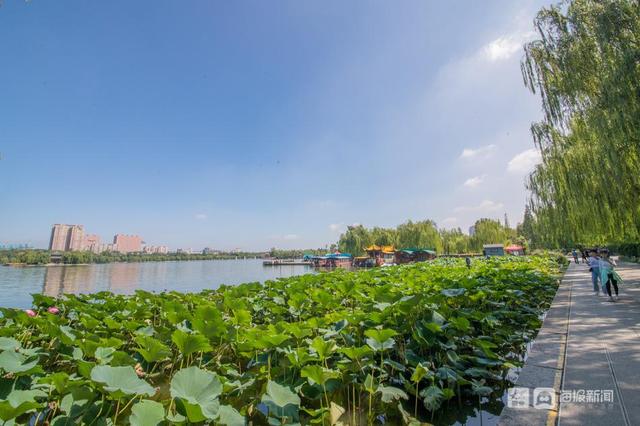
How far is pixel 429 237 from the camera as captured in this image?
41.8m

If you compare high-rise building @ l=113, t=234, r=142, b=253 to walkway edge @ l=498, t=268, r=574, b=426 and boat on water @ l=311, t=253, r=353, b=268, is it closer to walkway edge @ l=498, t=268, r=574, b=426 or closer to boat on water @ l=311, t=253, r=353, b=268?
boat on water @ l=311, t=253, r=353, b=268

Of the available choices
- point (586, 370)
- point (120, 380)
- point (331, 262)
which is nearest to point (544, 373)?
point (586, 370)

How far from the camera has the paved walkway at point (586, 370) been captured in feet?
5.57

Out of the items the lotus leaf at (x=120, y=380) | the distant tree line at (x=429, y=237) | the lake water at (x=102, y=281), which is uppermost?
the distant tree line at (x=429, y=237)

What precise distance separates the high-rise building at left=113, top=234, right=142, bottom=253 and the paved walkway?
148250mm

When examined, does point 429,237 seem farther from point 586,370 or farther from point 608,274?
point 586,370

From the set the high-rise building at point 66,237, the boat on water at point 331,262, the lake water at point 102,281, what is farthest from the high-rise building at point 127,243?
the boat on water at point 331,262

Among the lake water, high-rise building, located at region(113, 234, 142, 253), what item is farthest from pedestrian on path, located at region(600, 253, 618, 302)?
high-rise building, located at region(113, 234, 142, 253)

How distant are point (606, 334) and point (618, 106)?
4.44 meters

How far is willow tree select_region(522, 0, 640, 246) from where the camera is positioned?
5.45 m

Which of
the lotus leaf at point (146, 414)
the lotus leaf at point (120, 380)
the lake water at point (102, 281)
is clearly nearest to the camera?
the lotus leaf at point (146, 414)

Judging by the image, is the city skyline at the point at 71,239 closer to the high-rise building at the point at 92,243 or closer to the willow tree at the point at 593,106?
the high-rise building at the point at 92,243

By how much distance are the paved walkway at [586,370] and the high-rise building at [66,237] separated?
373ft

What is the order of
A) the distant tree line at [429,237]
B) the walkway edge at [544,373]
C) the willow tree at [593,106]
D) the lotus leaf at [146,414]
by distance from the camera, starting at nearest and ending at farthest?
the lotus leaf at [146,414], the walkway edge at [544,373], the willow tree at [593,106], the distant tree line at [429,237]
